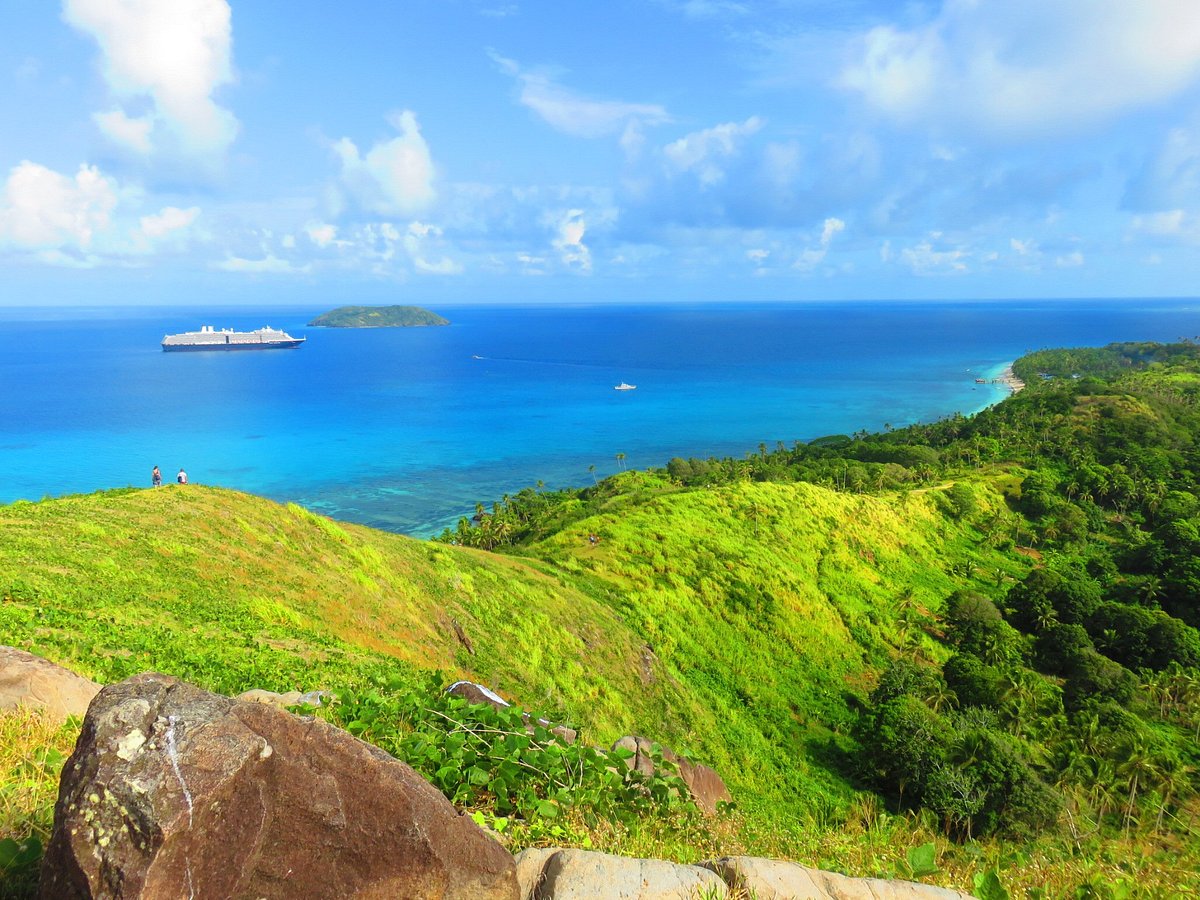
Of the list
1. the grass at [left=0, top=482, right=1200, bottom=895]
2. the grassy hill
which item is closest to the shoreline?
the grass at [left=0, top=482, right=1200, bottom=895]

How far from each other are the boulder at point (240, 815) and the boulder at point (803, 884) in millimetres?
2115

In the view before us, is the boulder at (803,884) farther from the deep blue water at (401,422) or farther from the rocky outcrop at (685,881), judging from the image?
the deep blue water at (401,422)

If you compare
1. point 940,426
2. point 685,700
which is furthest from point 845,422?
point 685,700

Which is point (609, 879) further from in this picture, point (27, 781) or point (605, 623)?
point (605, 623)

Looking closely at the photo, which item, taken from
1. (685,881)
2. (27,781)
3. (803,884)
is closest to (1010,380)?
(803,884)

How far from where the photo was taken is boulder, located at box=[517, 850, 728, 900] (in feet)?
19.2

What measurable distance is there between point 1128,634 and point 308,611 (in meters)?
52.2

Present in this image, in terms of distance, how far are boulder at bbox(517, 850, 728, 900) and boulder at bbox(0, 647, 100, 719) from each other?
611 centimetres

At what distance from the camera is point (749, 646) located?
124 feet

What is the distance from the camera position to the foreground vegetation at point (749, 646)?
807 cm

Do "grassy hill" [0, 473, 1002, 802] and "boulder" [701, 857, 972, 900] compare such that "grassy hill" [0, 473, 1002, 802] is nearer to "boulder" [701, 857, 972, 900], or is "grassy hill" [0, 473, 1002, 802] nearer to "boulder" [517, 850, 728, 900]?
"boulder" [517, 850, 728, 900]

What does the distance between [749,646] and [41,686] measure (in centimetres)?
3438

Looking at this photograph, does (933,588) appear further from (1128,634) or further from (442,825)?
(442,825)

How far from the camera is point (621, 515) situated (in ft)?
159
